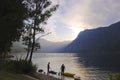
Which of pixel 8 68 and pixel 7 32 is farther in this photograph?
pixel 8 68

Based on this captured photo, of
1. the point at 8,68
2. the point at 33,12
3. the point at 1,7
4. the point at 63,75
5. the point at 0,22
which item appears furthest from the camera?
the point at 63,75

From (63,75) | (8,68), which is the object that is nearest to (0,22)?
(8,68)

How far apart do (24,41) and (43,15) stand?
5.38 meters

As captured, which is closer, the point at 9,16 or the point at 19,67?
the point at 9,16

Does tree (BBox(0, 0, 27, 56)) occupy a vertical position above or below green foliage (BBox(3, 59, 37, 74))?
above

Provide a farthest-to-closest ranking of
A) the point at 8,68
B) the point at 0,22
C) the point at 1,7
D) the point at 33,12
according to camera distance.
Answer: the point at 33,12, the point at 8,68, the point at 1,7, the point at 0,22

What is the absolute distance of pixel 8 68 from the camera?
31625mm

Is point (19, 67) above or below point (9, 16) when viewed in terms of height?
below

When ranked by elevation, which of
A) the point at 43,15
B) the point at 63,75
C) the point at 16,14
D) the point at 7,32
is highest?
the point at 43,15

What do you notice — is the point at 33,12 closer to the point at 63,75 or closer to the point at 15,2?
the point at 15,2

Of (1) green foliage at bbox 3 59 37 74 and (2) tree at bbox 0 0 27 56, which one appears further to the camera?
(1) green foliage at bbox 3 59 37 74

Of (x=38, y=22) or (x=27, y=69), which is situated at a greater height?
(x=38, y=22)

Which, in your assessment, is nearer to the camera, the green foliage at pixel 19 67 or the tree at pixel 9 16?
the tree at pixel 9 16

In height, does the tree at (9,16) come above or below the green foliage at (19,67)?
above
